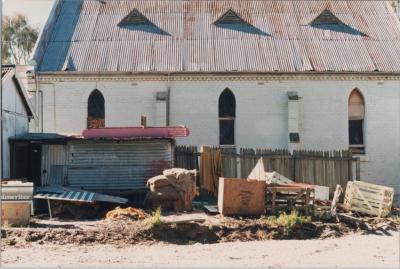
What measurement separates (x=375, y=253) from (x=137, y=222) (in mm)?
6443

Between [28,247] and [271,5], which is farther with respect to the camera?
[271,5]

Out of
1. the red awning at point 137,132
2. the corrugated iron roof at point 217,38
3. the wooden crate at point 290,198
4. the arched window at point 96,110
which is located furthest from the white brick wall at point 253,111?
the wooden crate at point 290,198

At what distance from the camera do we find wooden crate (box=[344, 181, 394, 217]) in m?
17.3

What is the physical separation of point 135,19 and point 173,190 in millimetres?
13808

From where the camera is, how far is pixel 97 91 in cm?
2673

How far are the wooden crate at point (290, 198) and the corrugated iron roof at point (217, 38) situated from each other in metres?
10.4

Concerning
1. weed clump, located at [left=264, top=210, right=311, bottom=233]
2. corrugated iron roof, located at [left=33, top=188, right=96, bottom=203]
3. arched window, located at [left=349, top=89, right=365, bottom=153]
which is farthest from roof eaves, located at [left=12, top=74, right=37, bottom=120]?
arched window, located at [left=349, top=89, right=365, bottom=153]

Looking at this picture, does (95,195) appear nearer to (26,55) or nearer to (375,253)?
(375,253)

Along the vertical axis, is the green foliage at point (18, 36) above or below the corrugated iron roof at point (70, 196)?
above

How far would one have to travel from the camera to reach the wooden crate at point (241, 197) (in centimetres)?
1650

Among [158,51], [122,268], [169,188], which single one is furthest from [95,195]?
[158,51]

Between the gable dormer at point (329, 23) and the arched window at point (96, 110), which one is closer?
A: the arched window at point (96, 110)

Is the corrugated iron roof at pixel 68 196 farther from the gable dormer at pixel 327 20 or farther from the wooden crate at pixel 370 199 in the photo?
the gable dormer at pixel 327 20

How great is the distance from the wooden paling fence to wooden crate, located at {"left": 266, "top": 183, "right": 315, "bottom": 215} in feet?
18.1
